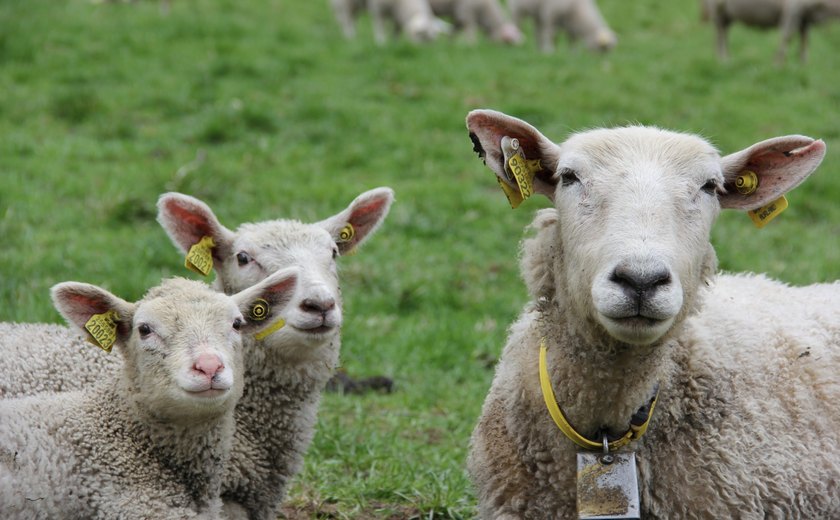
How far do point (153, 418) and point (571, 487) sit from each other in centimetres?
150

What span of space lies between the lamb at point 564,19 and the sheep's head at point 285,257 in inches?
475

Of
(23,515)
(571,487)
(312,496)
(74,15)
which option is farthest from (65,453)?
(74,15)

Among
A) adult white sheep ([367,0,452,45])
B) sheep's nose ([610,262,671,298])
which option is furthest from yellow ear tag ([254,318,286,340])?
adult white sheep ([367,0,452,45])

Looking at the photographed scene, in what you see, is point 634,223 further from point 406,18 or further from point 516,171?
point 406,18

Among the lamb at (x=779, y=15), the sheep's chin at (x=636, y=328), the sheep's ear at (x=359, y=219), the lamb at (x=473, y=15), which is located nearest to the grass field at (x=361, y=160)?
the lamb at (x=779, y=15)

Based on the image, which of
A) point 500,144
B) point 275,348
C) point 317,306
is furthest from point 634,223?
point 275,348

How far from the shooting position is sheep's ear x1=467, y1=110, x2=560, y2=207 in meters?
3.79

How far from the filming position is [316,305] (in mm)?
4277

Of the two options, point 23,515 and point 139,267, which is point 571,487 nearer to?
point 23,515

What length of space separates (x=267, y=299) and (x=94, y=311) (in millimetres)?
667

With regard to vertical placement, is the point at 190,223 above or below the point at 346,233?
above

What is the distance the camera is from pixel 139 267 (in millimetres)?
7086

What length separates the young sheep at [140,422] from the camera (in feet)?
11.9

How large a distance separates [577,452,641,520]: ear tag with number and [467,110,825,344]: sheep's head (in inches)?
18.8
